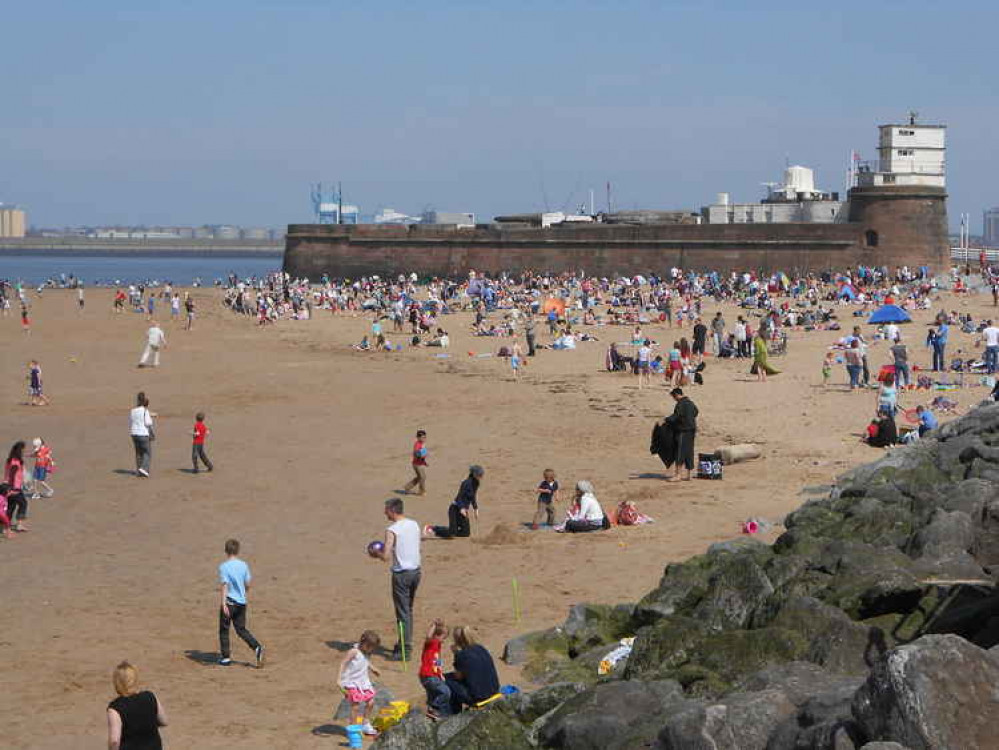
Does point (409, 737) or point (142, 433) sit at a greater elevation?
point (142, 433)

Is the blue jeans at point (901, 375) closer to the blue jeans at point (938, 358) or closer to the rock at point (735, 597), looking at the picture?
the blue jeans at point (938, 358)

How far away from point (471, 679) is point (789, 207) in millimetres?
49966

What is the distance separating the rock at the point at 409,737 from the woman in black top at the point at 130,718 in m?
1.33

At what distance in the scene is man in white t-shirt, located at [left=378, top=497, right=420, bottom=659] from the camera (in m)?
9.98

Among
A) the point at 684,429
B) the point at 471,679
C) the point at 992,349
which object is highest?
the point at 992,349

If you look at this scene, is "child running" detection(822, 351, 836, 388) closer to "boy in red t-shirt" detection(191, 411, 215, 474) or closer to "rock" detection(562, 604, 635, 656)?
"boy in red t-shirt" detection(191, 411, 215, 474)

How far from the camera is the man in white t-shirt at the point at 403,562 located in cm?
998

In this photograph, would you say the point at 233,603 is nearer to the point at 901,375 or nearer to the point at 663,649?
the point at 663,649

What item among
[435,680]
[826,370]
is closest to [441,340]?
[826,370]

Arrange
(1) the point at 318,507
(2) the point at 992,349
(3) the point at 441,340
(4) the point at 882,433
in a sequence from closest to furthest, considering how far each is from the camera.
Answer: (1) the point at 318,507
(4) the point at 882,433
(2) the point at 992,349
(3) the point at 441,340

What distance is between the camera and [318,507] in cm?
1636

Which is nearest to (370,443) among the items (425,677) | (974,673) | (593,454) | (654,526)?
(593,454)

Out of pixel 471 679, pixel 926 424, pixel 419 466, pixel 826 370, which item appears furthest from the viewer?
pixel 826 370

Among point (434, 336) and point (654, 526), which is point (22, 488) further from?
point (434, 336)
